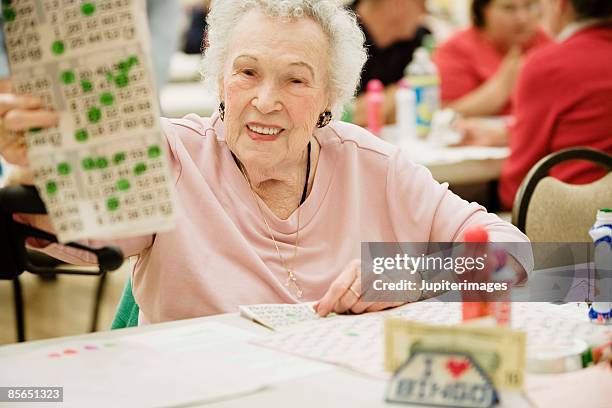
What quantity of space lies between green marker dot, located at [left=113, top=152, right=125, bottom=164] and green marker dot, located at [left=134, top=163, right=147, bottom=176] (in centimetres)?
2

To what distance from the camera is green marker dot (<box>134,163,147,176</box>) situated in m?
→ 1.35

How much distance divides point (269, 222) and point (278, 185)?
0.11 metres

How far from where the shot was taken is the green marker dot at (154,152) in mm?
1346

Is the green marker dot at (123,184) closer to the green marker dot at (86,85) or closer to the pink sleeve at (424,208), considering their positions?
the green marker dot at (86,85)

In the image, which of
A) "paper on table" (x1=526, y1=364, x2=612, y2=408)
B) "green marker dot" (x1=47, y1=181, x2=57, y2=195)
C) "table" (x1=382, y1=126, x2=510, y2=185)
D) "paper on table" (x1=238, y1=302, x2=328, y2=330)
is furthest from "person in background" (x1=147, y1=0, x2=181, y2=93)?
"paper on table" (x1=526, y1=364, x2=612, y2=408)

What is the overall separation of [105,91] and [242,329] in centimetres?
60

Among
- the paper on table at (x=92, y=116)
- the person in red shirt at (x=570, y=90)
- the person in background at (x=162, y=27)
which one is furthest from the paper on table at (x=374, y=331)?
the person in red shirt at (x=570, y=90)

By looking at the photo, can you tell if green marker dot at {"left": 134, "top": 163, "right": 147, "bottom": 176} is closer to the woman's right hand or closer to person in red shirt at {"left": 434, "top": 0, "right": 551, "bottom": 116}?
the woman's right hand

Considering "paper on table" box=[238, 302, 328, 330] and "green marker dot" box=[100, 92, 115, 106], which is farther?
"paper on table" box=[238, 302, 328, 330]

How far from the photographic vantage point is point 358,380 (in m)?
1.46

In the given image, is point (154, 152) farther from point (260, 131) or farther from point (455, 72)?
point (455, 72)

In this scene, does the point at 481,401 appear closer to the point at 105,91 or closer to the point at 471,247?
the point at 471,247

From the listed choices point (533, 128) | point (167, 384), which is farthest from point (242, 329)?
point (533, 128)

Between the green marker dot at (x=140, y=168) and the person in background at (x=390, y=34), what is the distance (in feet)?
11.9
